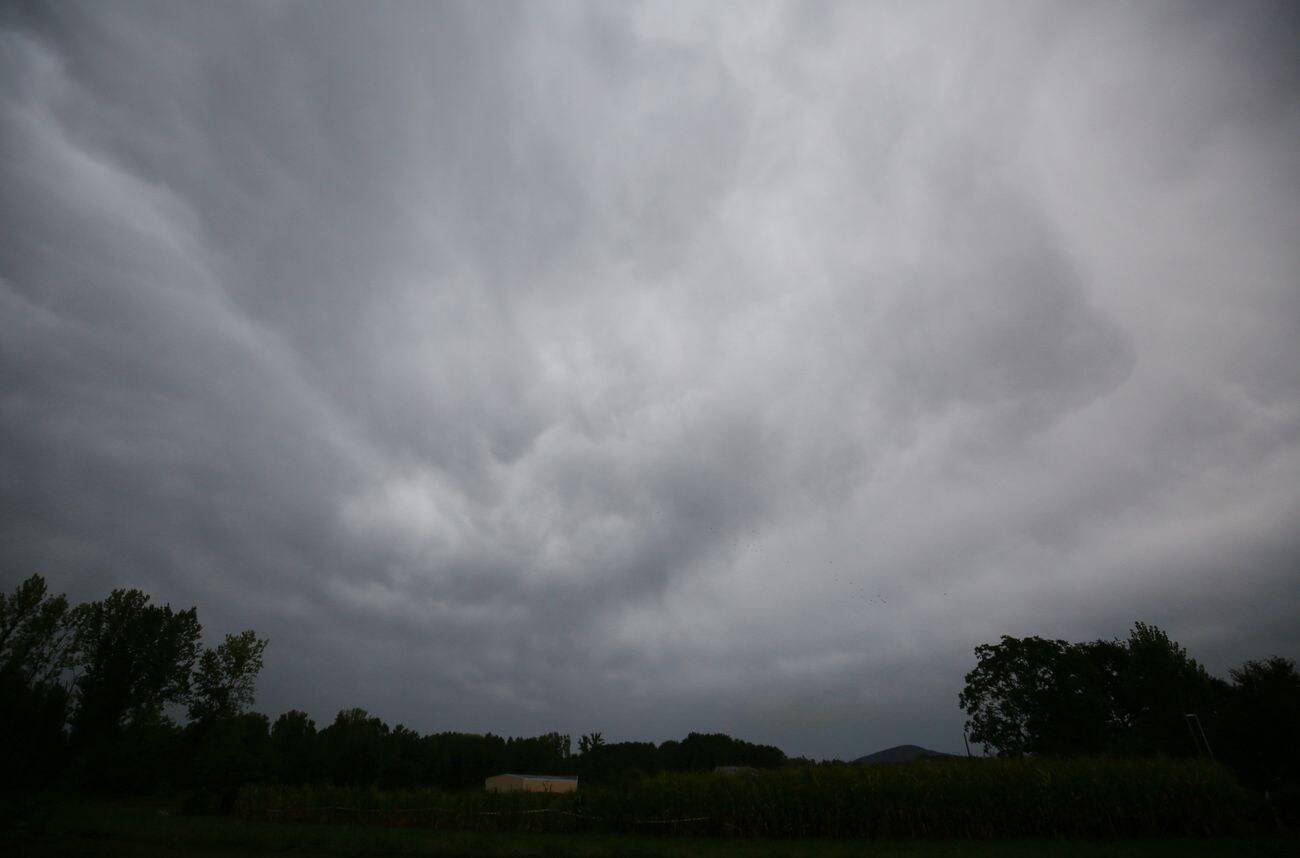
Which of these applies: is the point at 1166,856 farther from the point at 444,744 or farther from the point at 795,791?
the point at 444,744

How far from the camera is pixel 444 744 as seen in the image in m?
81.1

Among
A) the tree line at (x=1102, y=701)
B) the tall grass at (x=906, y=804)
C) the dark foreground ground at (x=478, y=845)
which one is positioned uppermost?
the tree line at (x=1102, y=701)

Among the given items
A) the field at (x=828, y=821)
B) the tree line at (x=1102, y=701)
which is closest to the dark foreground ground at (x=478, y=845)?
the field at (x=828, y=821)

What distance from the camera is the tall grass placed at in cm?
2206

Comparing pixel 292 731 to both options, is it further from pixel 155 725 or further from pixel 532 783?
pixel 532 783

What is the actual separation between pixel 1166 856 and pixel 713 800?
15.2 metres

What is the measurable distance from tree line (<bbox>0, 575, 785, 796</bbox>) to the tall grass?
10.0ft

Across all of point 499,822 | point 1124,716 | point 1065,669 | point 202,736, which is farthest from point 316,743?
point 1124,716

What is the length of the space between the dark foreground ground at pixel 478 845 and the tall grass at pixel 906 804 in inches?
60.6

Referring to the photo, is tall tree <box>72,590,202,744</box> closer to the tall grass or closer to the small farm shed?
the small farm shed

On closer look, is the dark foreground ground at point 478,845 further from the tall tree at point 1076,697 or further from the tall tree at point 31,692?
the tall tree at point 1076,697

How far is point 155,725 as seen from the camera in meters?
57.5

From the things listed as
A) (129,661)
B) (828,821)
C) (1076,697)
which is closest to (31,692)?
(129,661)

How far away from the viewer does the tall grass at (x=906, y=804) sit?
869 inches
